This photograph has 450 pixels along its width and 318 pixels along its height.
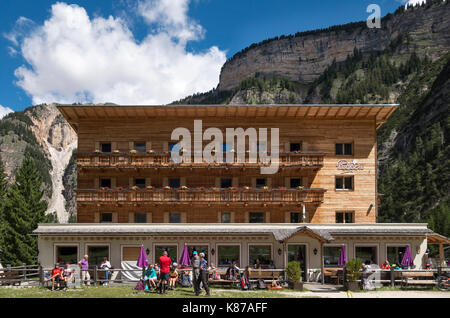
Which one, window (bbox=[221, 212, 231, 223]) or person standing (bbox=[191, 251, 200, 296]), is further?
window (bbox=[221, 212, 231, 223])

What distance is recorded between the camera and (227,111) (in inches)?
1494

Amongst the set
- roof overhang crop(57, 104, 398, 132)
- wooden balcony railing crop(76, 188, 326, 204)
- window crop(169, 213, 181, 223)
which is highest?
roof overhang crop(57, 104, 398, 132)

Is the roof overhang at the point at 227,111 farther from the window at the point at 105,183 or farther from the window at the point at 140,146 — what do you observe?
the window at the point at 105,183

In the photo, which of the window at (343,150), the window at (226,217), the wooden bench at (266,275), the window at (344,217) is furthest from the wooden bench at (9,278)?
the window at (343,150)

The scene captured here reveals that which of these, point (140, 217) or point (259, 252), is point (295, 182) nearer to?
→ point (259, 252)

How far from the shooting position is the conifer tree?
6381 cm

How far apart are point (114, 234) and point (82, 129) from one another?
1079 cm

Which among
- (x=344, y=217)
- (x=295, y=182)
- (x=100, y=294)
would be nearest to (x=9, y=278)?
(x=100, y=294)

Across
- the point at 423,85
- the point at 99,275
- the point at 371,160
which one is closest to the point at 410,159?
the point at 423,85

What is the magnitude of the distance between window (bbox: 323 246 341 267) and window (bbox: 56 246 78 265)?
17.3 metres

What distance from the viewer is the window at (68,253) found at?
32.5 meters

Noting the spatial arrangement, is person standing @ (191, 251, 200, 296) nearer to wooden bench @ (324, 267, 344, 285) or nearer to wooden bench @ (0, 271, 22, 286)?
wooden bench @ (0, 271, 22, 286)

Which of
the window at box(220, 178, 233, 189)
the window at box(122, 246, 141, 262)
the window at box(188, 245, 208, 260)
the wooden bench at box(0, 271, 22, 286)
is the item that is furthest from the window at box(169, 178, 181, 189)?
the wooden bench at box(0, 271, 22, 286)

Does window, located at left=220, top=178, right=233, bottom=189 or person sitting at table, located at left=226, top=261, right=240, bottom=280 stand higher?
window, located at left=220, top=178, right=233, bottom=189
